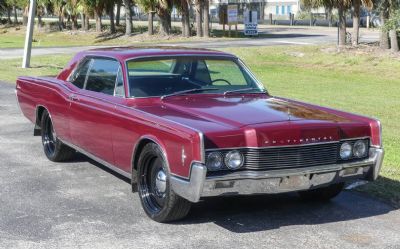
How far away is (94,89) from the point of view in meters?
6.89

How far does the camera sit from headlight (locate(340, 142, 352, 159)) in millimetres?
5500

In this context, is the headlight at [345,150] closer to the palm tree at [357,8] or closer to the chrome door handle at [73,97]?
the chrome door handle at [73,97]

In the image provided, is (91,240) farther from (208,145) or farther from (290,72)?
(290,72)

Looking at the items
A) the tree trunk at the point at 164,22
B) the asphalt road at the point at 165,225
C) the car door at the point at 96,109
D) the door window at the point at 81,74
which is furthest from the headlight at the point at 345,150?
the tree trunk at the point at 164,22

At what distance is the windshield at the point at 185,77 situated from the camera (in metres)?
6.32

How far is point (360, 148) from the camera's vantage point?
5.65 meters

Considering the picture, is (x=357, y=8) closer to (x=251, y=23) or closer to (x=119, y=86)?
(x=251, y=23)

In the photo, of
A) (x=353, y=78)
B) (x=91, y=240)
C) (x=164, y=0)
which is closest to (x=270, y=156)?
(x=91, y=240)

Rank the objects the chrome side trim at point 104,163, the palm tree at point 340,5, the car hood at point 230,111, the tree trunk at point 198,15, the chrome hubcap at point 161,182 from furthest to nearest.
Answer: the tree trunk at point 198,15 → the palm tree at point 340,5 → the chrome side trim at point 104,163 → the chrome hubcap at point 161,182 → the car hood at point 230,111

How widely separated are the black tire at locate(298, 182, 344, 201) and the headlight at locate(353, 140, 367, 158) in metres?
0.56

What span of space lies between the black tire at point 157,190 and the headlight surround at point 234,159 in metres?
0.51

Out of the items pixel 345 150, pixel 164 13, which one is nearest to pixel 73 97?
pixel 345 150

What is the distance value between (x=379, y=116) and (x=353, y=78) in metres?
8.93

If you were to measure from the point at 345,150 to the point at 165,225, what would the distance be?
1653mm
